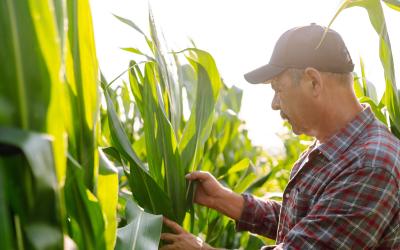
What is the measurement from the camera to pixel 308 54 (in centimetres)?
129

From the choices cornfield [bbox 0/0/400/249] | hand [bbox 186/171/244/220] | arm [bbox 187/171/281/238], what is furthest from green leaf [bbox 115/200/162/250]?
arm [bbox 187/171/281/238]

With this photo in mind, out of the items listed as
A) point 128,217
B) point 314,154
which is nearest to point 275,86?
point 314,154

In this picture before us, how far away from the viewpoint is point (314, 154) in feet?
4.23

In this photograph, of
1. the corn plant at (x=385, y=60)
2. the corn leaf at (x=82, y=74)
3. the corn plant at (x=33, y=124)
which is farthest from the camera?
the corn plant at (x=385, y=60)

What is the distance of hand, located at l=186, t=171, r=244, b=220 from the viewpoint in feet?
4.27

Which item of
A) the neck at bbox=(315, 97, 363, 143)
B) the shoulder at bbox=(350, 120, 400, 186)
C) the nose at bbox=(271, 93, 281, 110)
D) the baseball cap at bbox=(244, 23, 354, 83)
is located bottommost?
the shoulder at bbox=(350, 120, 400, 186)

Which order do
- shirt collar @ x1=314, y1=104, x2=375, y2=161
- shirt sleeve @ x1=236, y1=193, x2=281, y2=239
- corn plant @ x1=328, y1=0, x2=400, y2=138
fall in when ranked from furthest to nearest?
1. shirt sleeve @ x1=236, y1=193, x2=281, y2=239
2. shirt collar @ x1=314, y1=104, x2=375, y2=161
3. corn plant @ x1=328, y1=0, x2=400, y2=138

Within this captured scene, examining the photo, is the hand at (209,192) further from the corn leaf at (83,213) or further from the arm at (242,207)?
the corn leaf at (83,213)

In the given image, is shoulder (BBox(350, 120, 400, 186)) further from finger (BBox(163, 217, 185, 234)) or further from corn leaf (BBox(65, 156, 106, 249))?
corn leaf (BBox(65, 156, 106, 249))

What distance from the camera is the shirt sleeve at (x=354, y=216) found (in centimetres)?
109

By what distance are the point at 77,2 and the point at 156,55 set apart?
1.40 ft

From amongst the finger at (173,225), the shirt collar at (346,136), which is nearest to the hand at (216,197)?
the finger at (173,225)

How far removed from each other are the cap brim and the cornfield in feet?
0.59

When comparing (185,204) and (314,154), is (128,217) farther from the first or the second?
(314,154)
